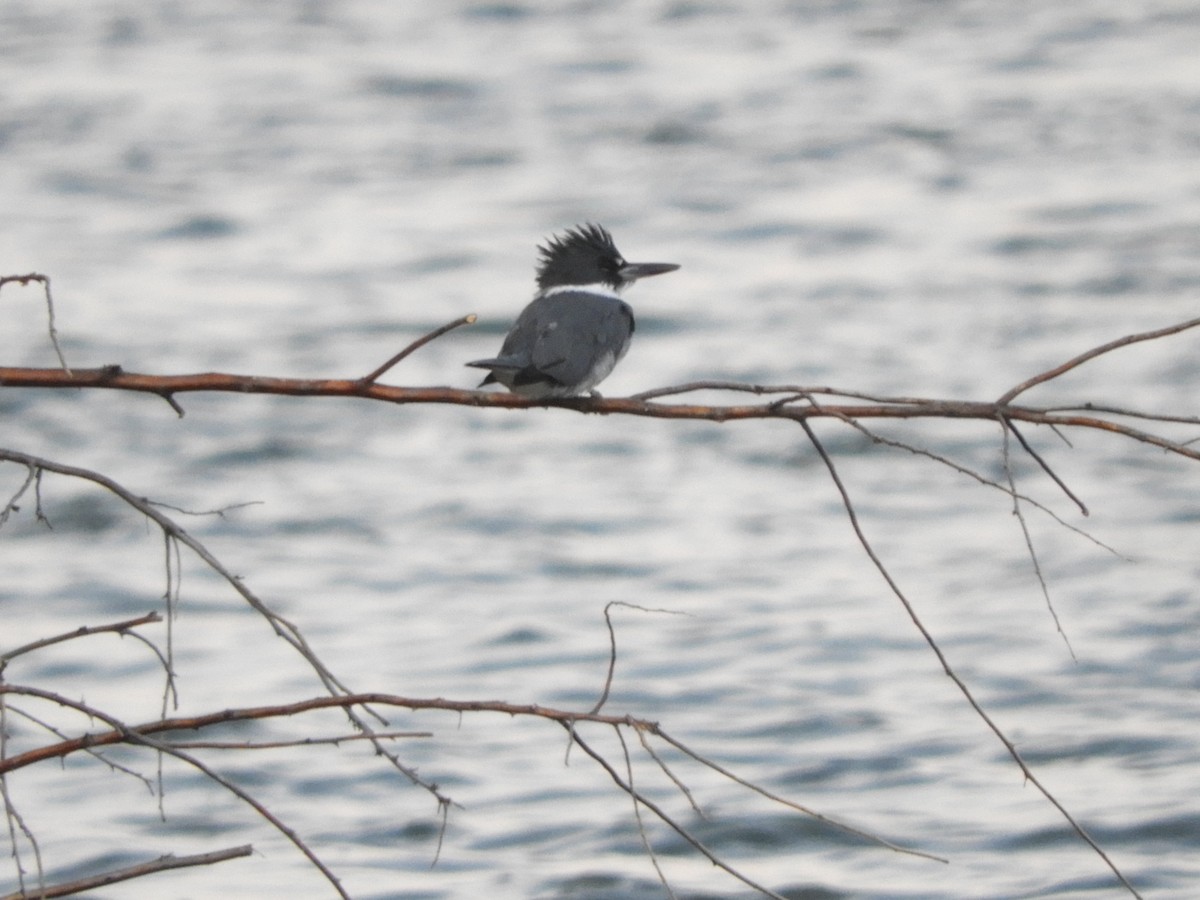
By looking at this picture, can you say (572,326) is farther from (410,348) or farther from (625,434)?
(625,434)

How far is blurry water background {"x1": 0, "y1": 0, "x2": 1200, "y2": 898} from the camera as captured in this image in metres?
6.02

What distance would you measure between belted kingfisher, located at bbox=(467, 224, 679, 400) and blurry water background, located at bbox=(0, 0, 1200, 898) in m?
1.62

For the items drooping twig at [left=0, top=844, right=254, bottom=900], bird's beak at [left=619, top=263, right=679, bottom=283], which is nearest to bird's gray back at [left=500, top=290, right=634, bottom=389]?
bird's beak at [left=619, top=263, right=679, bottom=283]

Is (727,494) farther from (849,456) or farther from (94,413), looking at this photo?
(94,413)

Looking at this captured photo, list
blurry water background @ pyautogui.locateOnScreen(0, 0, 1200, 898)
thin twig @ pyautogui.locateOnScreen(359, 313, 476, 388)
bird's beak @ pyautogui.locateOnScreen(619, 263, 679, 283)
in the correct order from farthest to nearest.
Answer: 1. blurry water background @ pyautogui.locateOnScreen(0, 0, 1200, 898)
2. bird's beak @ pyautogui.locateOnScreen(619, 263, 679, 283)
3. thin twig @ pyautogui.locateOnScreen(359, 313, 476, 388)

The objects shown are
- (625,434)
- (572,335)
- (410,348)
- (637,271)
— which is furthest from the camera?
(625,434)

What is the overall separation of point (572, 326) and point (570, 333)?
7cm

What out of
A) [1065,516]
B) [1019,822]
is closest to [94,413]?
[1065,516]

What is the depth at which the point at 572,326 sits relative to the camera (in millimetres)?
4168

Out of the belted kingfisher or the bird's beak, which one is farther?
the bird's beak

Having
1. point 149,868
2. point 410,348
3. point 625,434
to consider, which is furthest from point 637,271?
point 625,434

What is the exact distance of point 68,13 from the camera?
1494 centimetres

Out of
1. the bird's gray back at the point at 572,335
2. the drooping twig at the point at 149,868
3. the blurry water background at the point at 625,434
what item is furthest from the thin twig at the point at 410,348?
the blurry water background at the point at 625,434

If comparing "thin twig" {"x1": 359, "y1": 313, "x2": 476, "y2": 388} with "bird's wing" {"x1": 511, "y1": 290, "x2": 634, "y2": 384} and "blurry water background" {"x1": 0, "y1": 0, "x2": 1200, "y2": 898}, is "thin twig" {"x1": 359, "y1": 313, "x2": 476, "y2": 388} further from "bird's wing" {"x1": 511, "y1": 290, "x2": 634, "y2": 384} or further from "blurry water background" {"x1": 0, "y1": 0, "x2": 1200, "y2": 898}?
"blurry water background" {"x1": 0, "y1": 0, "x2": 1200, "y2": 898}
